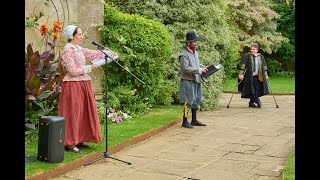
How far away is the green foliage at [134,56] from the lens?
9.55 metres

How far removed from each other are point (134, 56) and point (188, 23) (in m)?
2.71

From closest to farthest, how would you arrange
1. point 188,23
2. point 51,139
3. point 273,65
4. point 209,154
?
point 51,139 → point 209,154 → point 188,23 → point 273,65

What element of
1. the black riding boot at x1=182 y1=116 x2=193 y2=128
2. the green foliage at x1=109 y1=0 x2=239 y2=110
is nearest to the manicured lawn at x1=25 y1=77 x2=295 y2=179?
the black riding boot at x1=182 y1=116 x2=193 y2=128

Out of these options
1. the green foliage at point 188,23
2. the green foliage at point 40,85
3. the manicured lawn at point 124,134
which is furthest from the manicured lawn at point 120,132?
the green foliage at point 188,23

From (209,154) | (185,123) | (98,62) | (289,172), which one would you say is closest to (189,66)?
(185,123)

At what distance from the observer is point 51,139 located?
554 cm

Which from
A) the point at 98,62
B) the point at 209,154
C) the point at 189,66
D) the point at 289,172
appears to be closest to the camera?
the point at 289,172

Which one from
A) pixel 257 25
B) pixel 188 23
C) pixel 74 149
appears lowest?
pixel 74 149

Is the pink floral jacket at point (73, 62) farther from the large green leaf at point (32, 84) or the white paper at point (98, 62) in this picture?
the large green leaf at point (32, 84)

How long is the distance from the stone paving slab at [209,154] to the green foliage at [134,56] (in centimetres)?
129

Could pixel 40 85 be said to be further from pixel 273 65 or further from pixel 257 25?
pixel 273 65

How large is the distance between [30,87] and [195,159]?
254 cm

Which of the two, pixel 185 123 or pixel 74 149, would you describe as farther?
pixel 185 123
